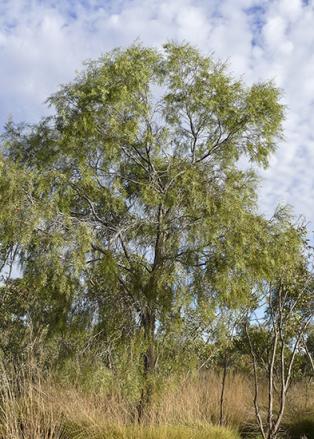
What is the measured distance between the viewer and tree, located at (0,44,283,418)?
793 cm

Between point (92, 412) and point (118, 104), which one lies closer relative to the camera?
point (92, 412)

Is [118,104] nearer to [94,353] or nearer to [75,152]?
[75,152]

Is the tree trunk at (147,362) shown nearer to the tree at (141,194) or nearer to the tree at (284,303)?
the tree at (141,194)

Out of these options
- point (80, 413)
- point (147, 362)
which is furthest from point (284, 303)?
point (80, 413)

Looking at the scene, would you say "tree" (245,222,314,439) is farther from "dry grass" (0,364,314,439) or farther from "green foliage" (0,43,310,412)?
"dry grass" (0,364,314,439)

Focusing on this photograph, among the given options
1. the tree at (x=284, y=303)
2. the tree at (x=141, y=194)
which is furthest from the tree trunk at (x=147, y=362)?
the tree at (x=284, y=303)

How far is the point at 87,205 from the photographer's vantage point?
30.0 feet

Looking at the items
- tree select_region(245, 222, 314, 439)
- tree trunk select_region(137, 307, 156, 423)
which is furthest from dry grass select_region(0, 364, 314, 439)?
tree select_region(245, 222, 314, 439)

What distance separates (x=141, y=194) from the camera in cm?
927

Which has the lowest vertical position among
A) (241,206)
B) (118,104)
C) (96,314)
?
(96,314)

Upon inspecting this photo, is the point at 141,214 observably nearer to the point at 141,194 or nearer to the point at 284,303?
the point at 141,194

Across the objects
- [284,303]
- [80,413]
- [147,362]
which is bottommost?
[80,413]

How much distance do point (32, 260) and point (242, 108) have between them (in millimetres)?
4182

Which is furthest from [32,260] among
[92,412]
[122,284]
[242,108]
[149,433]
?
[242,108]
